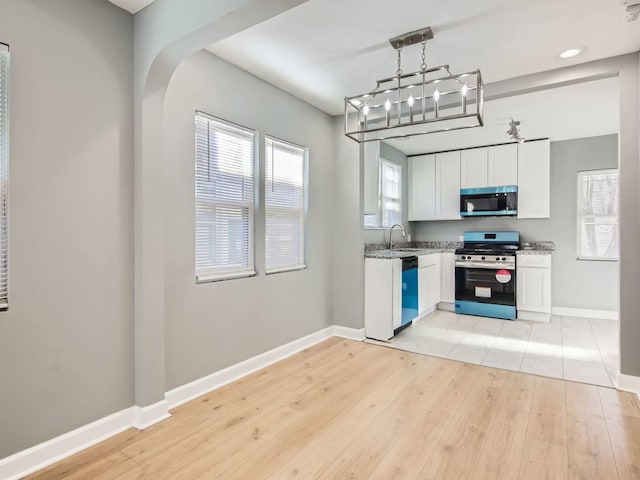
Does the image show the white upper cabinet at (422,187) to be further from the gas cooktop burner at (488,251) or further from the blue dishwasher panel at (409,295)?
the blue dishwasher panel at (409,295)

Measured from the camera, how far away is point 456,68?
303cm

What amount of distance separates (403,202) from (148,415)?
16.5ft

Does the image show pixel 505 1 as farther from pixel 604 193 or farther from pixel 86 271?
pixel 604 193

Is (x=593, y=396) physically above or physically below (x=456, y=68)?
below

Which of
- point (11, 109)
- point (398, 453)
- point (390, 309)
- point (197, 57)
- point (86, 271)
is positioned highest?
point (197, 57)

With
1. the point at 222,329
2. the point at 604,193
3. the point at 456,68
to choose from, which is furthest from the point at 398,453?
the point at 604,193

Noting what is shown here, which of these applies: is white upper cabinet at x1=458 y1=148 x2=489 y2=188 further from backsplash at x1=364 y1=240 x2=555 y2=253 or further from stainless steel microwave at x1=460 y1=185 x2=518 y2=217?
backsplash at x1=364 y1=240 x2=555 y2=253

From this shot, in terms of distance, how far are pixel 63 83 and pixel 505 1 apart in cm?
261

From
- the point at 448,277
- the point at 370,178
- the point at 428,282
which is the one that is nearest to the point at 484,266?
the point at 448,277

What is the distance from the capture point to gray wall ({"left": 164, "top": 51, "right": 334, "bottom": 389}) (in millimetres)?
2533

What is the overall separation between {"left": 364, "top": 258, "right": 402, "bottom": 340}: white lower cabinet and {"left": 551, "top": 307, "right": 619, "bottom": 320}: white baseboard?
2.91 m

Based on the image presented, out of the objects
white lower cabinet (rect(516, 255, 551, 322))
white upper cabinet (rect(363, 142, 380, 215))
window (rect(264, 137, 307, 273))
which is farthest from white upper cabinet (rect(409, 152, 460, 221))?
window (rect(264, 137, 307, 273))

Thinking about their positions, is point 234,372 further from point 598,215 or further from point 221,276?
point 598,215

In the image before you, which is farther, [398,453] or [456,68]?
[456,68]
